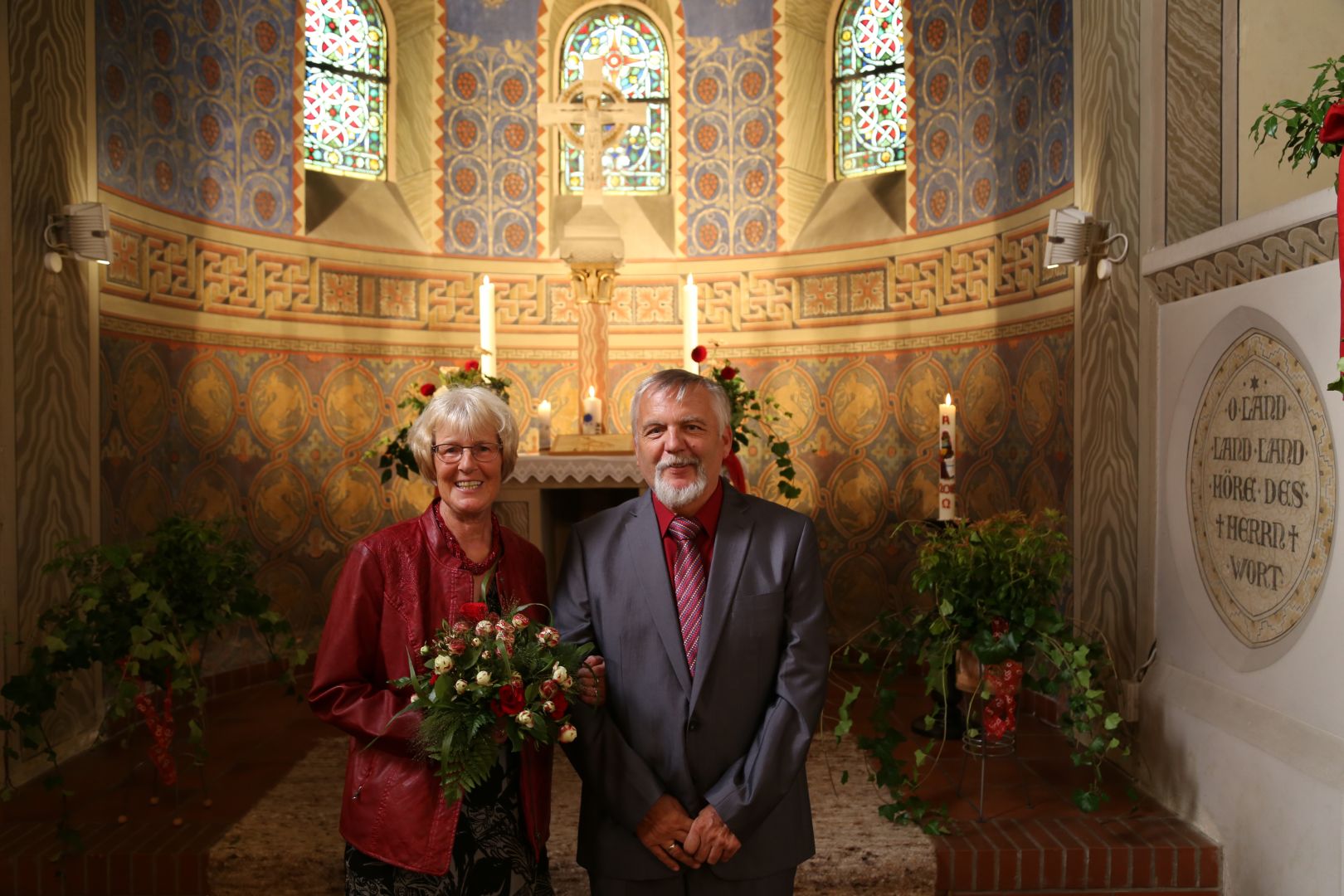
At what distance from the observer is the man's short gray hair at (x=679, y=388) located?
7.39 ft

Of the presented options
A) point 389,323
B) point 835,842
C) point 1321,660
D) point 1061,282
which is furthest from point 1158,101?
point 389,323

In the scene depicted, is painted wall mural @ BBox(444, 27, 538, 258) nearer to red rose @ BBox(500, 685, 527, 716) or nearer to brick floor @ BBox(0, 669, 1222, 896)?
brick floor @ BBox(0, 669, 1222, 896)

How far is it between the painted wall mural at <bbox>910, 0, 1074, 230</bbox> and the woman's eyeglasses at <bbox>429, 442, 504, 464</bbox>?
13.6 ft

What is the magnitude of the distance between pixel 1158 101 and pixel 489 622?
147 inches

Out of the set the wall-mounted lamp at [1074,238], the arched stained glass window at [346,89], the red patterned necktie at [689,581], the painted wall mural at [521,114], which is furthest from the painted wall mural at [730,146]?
the red patterned necktie at [689,581]

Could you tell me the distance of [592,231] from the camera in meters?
6.03

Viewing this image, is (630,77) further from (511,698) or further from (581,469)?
(511,698)

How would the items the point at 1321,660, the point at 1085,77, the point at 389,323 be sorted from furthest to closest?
the point at 389,323
the point at 1085,77
the point at 1321,660

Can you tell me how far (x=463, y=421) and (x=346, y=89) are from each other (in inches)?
227

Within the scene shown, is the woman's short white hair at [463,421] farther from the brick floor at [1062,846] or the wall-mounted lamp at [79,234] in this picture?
the wall-mounted lamp at [79,234]

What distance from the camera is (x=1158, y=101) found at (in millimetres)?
4223

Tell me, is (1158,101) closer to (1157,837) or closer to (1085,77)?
(1085,77)

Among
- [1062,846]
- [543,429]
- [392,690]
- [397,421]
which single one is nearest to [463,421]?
[392,690]

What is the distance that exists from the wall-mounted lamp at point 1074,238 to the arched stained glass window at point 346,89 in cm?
480
